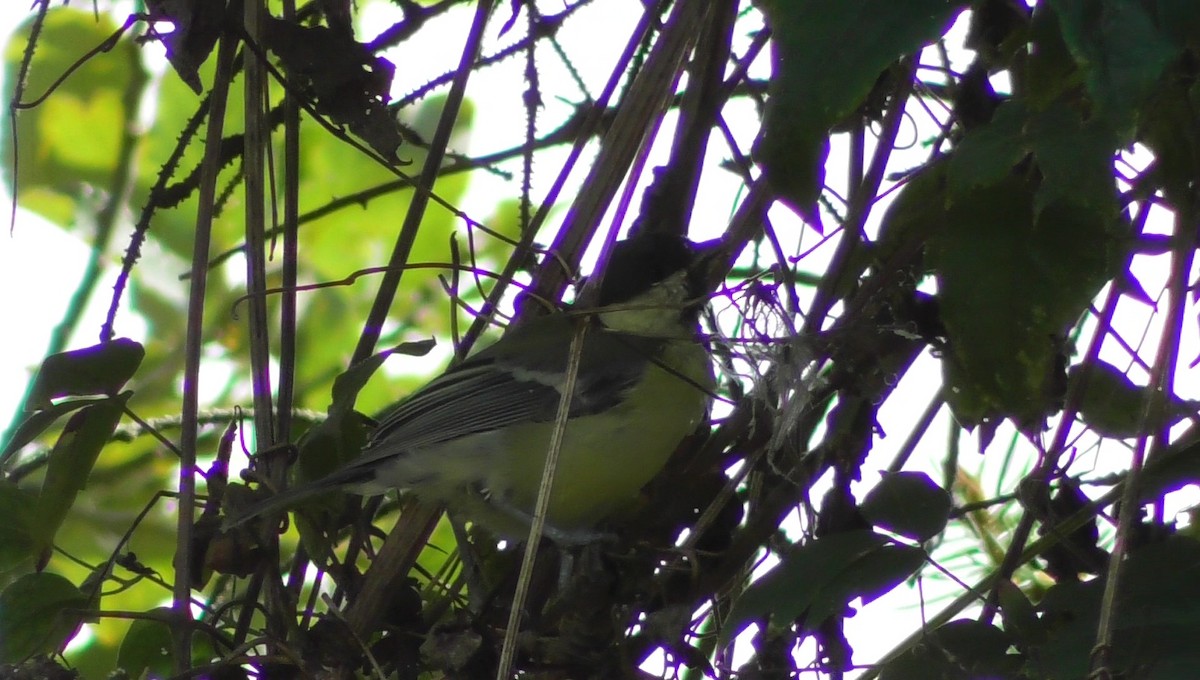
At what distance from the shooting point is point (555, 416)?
223 cm

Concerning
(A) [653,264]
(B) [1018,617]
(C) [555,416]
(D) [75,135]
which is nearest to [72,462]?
(C) [555,416]

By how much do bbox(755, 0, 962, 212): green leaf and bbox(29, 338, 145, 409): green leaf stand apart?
935 mm

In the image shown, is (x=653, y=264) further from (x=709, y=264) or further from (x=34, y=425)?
(x=34, y=425)

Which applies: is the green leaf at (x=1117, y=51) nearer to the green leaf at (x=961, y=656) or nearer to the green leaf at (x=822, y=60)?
the green leaf at (x=822, y=60)

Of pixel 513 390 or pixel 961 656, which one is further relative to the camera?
pixel 513 390

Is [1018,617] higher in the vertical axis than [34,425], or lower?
lower

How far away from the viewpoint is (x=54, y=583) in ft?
5.24

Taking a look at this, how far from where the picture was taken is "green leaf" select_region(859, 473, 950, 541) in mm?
1331

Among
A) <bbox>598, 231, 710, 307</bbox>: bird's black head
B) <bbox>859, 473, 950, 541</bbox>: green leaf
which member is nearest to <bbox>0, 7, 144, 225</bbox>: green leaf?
<bbox>598, 231, 710, 307</bbox>: bird's black head

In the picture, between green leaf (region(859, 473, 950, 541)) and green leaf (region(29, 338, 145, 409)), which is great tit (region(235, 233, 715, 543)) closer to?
green leaf (region(29, 338, 145, 409))

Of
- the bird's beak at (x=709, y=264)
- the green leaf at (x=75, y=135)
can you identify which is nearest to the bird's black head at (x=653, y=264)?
the bird's beak at (x=709, y=264)

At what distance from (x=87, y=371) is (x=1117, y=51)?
49.5 inches

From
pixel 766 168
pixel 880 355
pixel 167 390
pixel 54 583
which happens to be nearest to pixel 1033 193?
pixel 766 168

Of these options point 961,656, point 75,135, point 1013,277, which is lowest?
point 961,656
